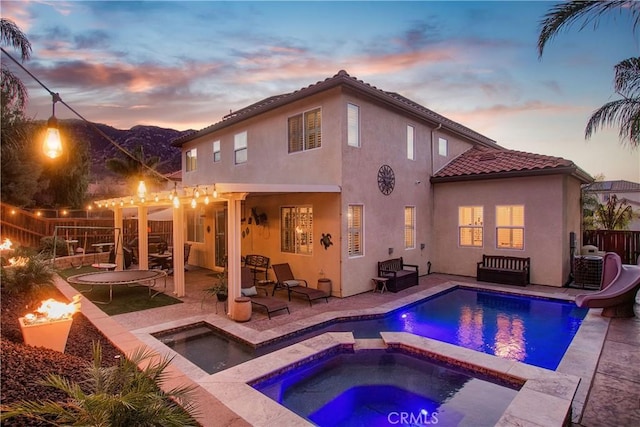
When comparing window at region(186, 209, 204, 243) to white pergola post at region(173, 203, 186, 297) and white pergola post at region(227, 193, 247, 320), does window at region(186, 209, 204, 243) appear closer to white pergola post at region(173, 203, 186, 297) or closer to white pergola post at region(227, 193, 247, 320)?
white pergola post at region(173, 203, 186, 297)

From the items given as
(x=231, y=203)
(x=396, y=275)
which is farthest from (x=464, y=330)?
(x=231, y=203)

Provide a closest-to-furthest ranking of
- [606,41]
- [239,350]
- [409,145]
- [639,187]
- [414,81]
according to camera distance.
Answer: [239,350] < [606,41] < [409,145] < [414,81] < [639,187]

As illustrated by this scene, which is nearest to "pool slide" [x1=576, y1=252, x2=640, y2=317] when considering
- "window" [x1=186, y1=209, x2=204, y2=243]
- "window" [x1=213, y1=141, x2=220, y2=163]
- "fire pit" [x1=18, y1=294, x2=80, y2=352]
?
"fire pit" [x1=18, y1=294, x2=80, y2=352]

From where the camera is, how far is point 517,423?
406 cm

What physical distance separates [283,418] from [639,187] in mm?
58654

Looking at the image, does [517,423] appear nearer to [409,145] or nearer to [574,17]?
[574,17]

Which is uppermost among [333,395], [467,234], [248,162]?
[248,162]

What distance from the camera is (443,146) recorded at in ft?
51.5

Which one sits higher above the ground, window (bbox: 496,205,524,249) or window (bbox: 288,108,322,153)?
window (bbox: 288,108,322,153)

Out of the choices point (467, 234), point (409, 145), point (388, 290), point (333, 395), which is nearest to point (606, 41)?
point (409, 145)

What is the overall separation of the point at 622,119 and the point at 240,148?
12611 mm

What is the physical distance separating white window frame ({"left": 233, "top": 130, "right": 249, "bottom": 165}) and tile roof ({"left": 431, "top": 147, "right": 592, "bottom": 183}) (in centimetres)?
826

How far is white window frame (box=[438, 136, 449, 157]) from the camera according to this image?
15435 millimetres

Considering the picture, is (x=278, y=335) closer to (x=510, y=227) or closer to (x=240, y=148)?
(x=240, y=148)
